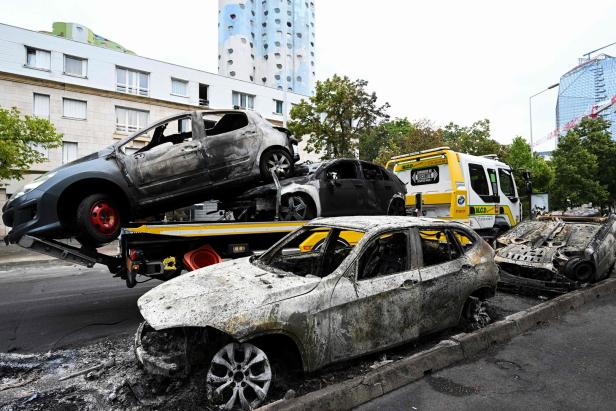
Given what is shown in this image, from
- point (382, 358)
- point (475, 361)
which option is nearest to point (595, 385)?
point (475, 361)

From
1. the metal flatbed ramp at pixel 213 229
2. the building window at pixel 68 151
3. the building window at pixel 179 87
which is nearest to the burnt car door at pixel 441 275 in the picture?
the metal flatbed ramp at pixel 213 229

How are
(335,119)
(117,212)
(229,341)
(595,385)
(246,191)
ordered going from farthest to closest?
1. (335,119)
2. (246,191)
3. (117,212)
4. (595,385)
5. (229,341)

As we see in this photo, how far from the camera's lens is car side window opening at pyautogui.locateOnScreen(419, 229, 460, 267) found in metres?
4.20

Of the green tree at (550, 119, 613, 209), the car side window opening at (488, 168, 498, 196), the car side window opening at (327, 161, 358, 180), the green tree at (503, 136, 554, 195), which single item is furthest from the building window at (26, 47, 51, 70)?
the green tree at (503, 136, 554, 195)

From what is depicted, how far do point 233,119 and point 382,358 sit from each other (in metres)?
4.38

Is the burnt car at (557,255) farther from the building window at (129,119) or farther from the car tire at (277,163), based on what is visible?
the building window at (129,119)

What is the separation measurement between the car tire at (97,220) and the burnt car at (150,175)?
0.04 ft

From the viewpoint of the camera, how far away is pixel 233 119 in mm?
6262

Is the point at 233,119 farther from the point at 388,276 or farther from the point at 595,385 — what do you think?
the point at 595,385

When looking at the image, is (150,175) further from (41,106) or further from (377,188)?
(41,106)

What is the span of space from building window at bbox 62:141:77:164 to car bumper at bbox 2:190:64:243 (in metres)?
22.2

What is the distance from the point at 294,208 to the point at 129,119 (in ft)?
79.7

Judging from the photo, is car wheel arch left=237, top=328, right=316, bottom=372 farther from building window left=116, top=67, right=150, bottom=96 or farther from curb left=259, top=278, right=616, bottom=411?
building window left=116, top=67, right=150, bottom=96


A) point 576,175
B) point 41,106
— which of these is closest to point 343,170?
point 576,175
